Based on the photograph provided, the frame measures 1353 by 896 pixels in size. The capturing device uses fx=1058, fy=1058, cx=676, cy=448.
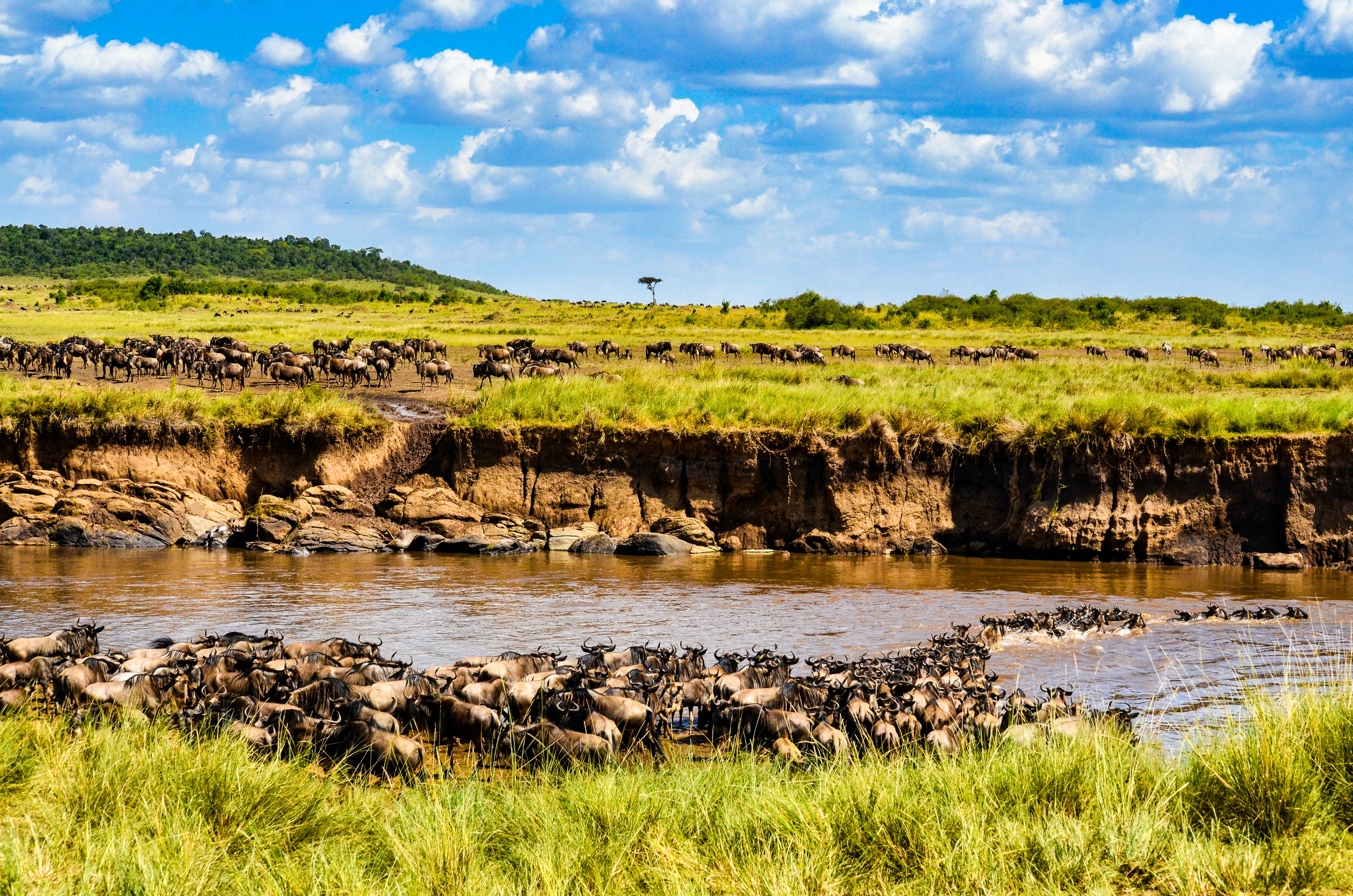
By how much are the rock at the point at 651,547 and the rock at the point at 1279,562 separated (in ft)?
38.4

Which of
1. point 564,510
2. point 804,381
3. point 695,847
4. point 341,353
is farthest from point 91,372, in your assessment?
point 695,847

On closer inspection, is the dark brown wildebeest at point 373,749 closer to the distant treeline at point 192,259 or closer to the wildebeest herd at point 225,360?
the wildebeest herd at point 225,360

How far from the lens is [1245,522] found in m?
22.4

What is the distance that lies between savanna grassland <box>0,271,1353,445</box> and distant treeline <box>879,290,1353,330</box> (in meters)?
0.27

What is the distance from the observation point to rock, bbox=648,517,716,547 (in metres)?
23.3

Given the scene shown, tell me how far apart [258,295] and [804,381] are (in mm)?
74340

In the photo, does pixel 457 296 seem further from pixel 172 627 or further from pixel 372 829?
pixel 372 829

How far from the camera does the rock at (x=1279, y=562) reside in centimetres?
2133

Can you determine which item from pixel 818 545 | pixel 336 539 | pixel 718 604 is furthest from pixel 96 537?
pixel 818 545

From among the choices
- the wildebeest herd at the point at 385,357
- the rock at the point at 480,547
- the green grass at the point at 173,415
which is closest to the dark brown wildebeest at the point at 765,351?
the wildebeest herd at the point at 385,357

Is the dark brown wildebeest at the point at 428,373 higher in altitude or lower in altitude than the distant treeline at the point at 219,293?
lower

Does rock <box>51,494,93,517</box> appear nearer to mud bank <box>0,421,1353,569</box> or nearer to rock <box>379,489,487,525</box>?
mud bank <box>0,421,1353,569</box>

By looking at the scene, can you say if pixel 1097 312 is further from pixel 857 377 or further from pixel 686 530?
pixel 686 530

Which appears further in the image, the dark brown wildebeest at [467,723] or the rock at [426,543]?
the rock at [426,543]
